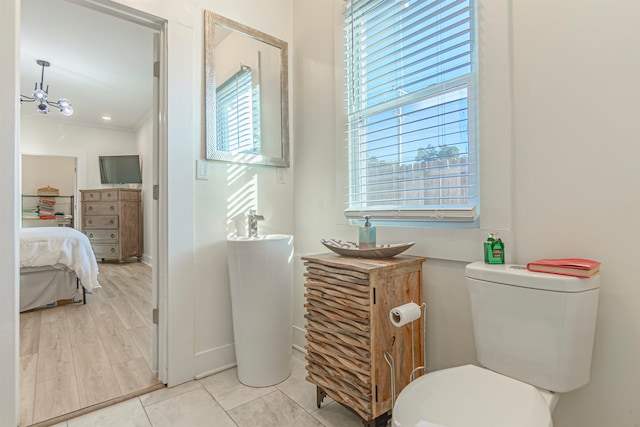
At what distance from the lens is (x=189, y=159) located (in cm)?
188

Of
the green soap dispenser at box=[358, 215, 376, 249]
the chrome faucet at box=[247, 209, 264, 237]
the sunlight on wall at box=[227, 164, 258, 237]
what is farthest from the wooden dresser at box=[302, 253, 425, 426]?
the sunlight on wall at box=[227, 164, 258, 237]

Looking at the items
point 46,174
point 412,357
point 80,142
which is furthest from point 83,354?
point 46,174

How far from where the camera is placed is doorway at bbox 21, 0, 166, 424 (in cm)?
182

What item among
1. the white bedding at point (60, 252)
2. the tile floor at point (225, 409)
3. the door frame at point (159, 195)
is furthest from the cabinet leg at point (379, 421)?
the white bedding at point (60, 252)

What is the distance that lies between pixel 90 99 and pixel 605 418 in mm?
6121

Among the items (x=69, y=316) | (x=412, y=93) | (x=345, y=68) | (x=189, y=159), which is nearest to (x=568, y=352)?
(x=412, y=93)

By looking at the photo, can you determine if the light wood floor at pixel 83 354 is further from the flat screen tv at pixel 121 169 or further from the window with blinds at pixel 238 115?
the flat screen tv at pixel 121 169

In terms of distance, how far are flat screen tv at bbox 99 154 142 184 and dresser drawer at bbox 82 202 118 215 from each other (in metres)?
0.55

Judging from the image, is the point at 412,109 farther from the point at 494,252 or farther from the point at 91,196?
the point at 91,196

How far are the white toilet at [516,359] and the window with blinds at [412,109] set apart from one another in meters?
0.39

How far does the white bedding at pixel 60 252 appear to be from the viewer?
10.1 feet

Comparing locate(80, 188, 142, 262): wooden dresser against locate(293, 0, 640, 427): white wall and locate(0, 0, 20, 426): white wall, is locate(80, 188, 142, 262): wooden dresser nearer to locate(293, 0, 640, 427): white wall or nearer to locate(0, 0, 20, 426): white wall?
locate(0, 0, 20, 426): white wall

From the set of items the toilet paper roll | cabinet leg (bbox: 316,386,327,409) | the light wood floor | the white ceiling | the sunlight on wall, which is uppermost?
the white ceiling

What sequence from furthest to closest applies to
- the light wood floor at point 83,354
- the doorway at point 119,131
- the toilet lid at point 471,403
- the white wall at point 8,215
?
Result: the doorway at point 119,131
the light wood floor at point 83,354
the white wall at point 8,215
the toilet lid at point 471,403
